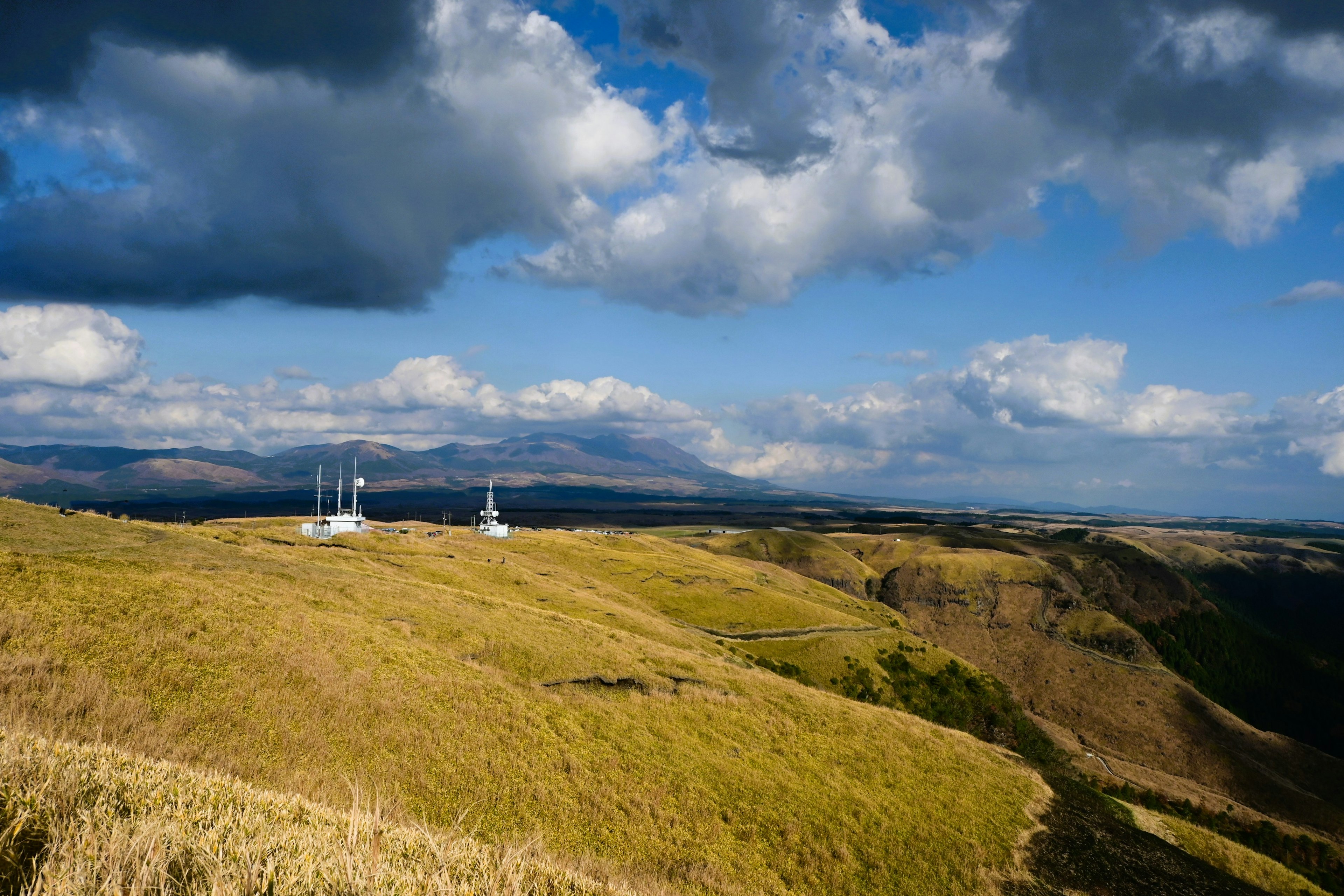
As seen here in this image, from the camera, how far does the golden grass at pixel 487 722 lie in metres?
18.3

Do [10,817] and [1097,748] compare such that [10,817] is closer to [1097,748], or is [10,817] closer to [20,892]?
[20,892]

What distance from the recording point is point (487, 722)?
23.8 metres

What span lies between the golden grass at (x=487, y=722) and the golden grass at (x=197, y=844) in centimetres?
563

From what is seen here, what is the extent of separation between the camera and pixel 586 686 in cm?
3219

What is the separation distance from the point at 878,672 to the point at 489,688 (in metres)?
68.7

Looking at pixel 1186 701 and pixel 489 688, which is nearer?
pixel 489 688

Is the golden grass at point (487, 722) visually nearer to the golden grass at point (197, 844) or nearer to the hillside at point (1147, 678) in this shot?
the golden grass at point (197, 844)

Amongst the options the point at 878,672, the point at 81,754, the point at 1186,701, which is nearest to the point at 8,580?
the point at 81,754

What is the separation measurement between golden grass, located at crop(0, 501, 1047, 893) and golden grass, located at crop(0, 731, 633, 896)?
5.63m

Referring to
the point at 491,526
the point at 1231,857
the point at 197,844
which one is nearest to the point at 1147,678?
the point at 1231,857

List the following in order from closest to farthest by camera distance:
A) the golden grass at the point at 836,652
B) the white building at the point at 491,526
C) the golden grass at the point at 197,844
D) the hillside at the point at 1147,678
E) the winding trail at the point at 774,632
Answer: the golden grass at the point at 197,844 → the golden grass at the point at 836,652 → the winding trail at the point at 774,632 → the hillside at the point at 1147,678 → the white building at the point at 491,526

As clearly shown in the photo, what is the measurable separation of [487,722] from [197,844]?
1801cm

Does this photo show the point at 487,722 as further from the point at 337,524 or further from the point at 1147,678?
the point at 1147,678

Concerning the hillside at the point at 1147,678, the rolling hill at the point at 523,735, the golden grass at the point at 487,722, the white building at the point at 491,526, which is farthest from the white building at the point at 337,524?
the hillside at the point at 1147,678
